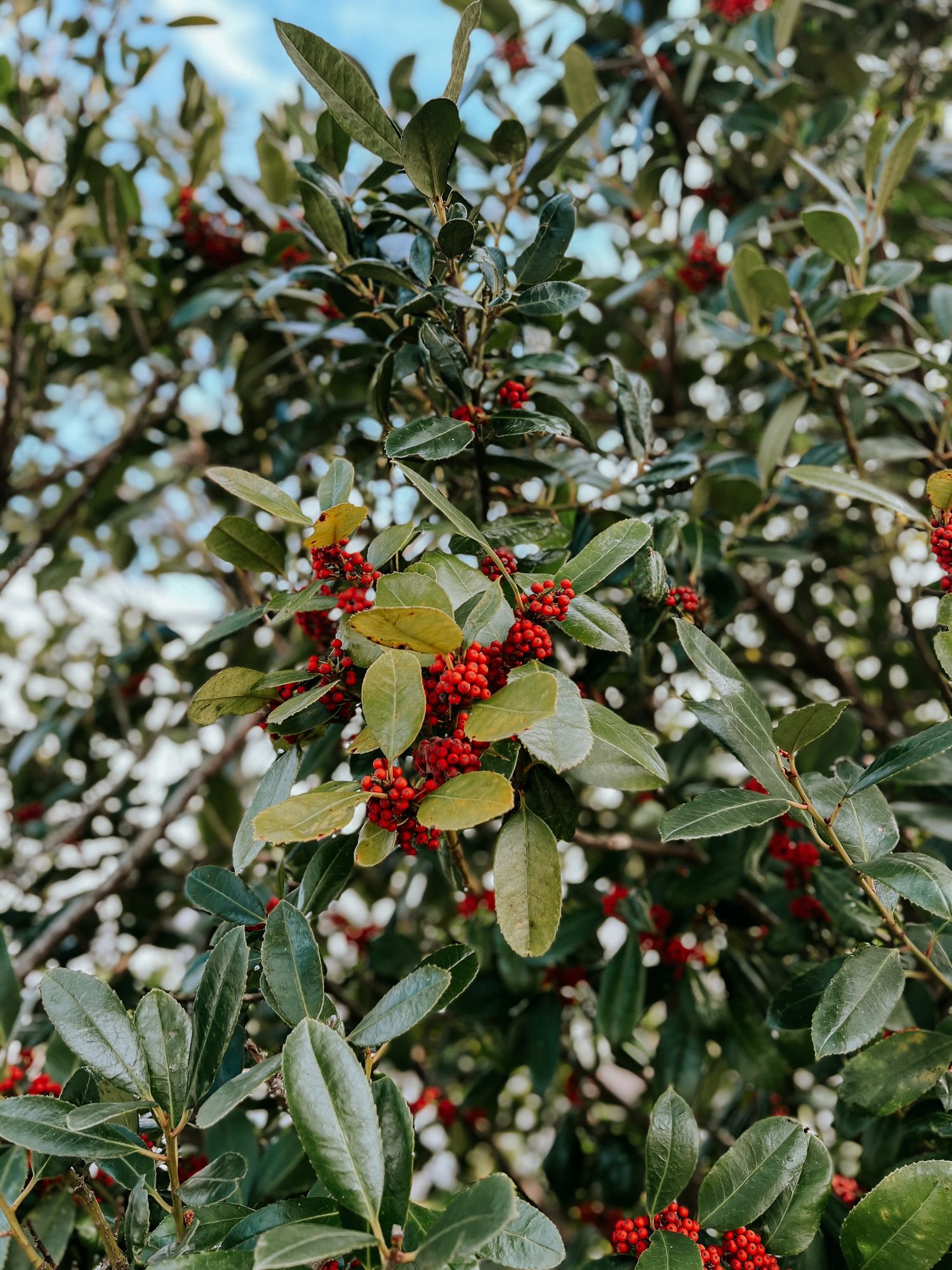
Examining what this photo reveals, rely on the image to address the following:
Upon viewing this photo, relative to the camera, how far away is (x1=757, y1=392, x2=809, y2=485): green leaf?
1.69 metres

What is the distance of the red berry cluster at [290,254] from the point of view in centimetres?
199

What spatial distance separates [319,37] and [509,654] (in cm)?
73

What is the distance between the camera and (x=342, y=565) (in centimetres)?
105

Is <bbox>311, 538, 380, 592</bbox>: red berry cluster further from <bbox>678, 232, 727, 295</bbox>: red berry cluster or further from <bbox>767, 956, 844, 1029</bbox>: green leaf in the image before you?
<bbox>678, 232, 727, 295</bbox>: red berry cluster

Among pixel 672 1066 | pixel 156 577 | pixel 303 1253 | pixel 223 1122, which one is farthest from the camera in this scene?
pixel 156 577

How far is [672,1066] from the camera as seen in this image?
5.40 ft

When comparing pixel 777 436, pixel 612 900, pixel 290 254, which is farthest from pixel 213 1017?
pixel 290 254

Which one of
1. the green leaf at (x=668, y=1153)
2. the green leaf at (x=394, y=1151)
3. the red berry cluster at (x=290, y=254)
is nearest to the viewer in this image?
the green leaf at (x=394, y=1151)

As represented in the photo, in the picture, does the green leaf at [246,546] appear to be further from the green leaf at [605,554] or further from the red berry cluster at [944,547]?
the red berry cluster at [944,547]

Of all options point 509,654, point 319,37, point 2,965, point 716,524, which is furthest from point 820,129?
point 2,965

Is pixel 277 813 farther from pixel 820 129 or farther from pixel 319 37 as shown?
pixel 820 129

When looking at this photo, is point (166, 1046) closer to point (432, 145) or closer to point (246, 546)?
point (246, 546)

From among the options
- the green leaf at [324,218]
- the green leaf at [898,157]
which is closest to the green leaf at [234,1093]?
the green leaf at [324,218]

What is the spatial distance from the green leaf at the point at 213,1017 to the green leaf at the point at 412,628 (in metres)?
0.39
